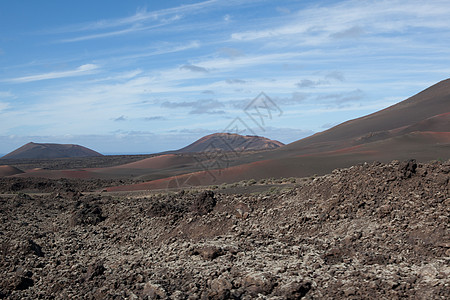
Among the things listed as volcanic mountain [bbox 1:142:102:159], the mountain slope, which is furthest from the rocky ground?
volcanic mountain [bbox 1:142:102:159]

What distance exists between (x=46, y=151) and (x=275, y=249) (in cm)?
14104

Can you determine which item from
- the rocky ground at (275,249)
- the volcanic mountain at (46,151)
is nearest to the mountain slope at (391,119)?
the rocky ground at (275,249)

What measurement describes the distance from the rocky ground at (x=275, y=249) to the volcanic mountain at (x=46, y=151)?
127 m

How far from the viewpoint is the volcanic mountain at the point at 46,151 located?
130000mm

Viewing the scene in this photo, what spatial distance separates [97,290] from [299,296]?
10.1ft

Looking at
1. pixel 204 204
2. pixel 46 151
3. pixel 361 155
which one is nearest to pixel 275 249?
pixel 204 204

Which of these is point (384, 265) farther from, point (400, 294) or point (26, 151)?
point (26, 151)

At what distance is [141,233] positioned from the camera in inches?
411

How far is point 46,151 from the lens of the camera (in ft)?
446

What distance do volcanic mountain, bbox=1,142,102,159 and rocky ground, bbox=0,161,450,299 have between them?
127 m

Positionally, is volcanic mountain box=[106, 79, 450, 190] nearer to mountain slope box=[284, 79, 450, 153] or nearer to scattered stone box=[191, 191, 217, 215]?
mountain slope box=[284, 79, 450, 153]

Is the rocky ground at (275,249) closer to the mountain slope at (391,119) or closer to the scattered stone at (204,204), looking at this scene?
the scattered stone at (204,204)

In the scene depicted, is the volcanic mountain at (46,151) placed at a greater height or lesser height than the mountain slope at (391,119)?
greater

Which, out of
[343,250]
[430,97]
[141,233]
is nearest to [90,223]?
[141,233]
